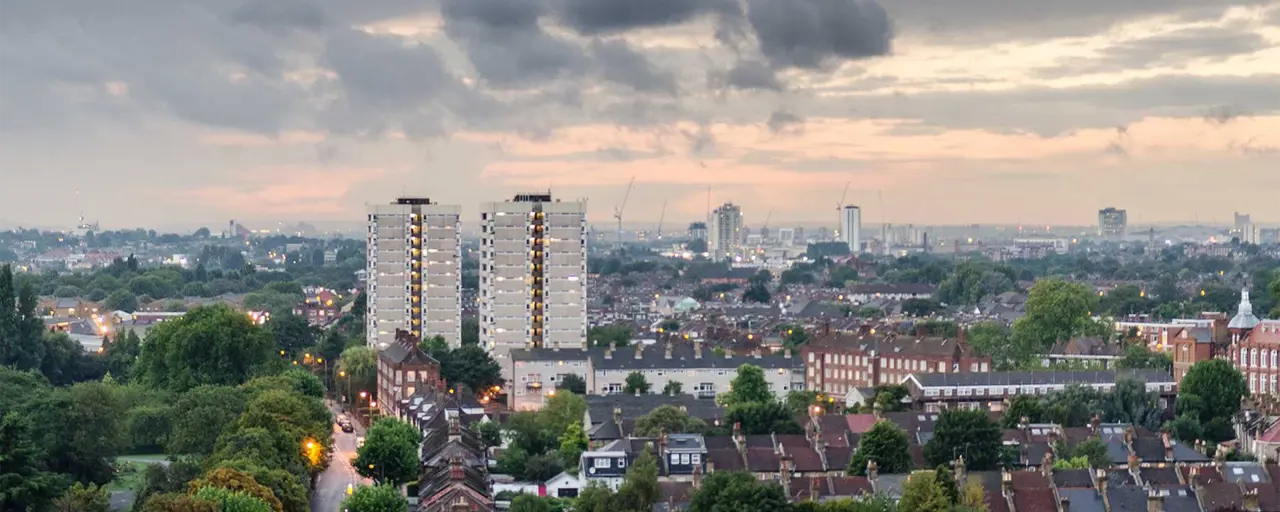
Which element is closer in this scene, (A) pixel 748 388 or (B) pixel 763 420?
(B) pixel 763 420

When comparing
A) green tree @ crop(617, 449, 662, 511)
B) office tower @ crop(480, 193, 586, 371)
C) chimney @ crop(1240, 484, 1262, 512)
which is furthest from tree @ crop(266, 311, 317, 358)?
chimney @ crop(1240, 484, 1262, 512)

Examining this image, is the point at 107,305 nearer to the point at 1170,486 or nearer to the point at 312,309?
the point at 312,309

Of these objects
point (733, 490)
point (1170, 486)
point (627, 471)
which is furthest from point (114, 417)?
point (1170, 486)

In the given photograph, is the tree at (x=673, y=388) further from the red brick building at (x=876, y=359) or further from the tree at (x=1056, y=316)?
the tree at (x=1056, y=316)

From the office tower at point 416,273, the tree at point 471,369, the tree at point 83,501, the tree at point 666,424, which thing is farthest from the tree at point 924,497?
the office tower at point 416,273

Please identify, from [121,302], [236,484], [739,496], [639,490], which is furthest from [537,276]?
[121,302]

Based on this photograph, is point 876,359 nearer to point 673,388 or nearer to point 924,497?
point 673,388
